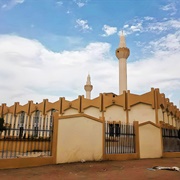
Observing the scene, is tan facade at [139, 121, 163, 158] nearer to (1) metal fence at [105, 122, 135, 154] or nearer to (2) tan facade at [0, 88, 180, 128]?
(1) metal fence at [105, 122, 135, 154]

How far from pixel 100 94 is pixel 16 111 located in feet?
57.5

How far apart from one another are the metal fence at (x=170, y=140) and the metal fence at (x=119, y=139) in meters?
3.58

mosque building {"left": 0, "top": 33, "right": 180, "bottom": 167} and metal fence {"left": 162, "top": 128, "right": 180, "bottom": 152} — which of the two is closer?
mosque building {"left": 0, "top": 33, "right": 180, "bottom": 167}

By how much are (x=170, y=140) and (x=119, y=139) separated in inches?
234

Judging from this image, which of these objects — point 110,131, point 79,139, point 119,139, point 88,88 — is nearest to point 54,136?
point 79,139

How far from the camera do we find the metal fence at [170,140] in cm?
1603

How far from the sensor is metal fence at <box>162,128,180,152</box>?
16.0 metres

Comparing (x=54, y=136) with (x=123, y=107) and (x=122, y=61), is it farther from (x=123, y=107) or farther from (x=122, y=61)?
(x=122, y=61)

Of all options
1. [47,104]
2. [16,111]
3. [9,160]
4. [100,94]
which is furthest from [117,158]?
[16,111]

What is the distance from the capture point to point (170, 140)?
650 inches

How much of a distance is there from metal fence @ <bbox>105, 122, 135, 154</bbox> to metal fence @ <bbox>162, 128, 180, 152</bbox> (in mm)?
3577

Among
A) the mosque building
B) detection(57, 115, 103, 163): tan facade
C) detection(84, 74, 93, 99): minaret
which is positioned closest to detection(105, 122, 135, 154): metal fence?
the mosque building

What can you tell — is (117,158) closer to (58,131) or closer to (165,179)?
(58,131)

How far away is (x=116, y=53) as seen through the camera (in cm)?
3378
